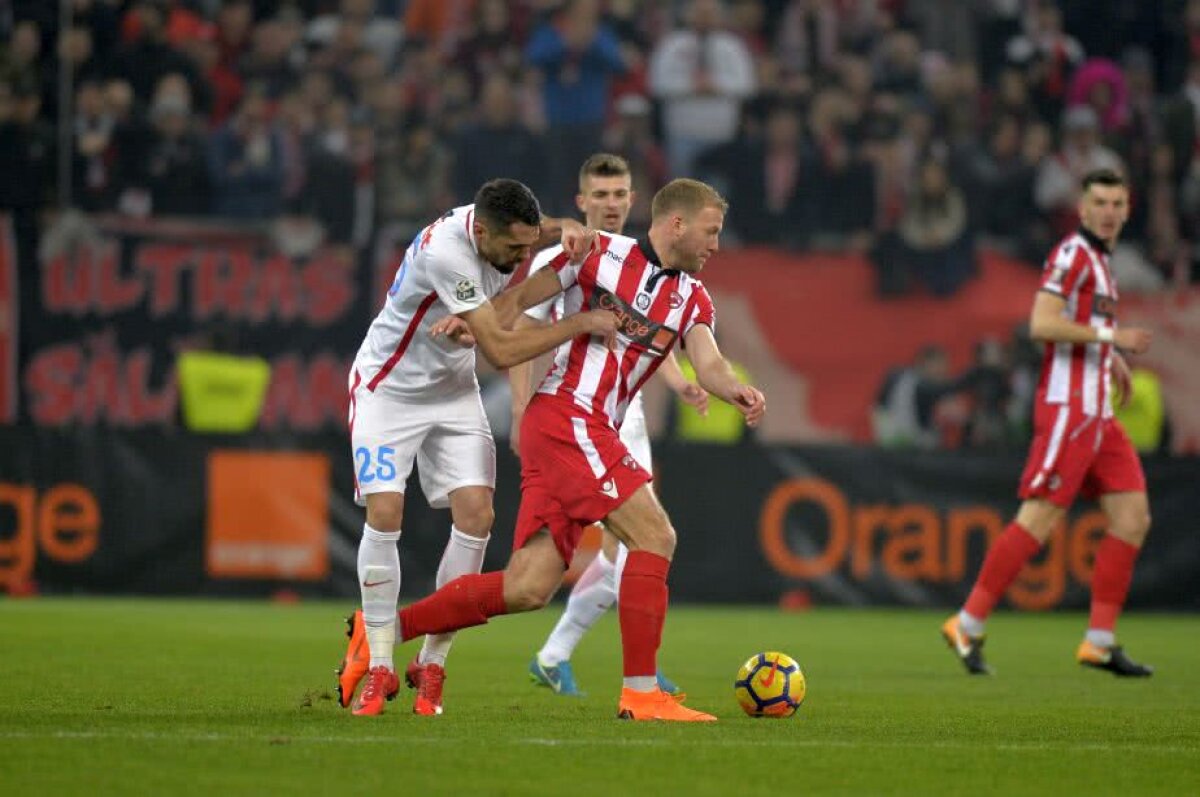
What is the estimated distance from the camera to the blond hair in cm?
785

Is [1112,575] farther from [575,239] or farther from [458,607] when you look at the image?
[575,239]

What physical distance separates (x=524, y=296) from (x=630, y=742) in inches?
76.3

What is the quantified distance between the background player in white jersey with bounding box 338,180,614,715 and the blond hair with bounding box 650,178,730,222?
367 millimetres

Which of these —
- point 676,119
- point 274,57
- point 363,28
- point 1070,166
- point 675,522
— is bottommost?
point 675,522

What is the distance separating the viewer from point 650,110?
19.4m

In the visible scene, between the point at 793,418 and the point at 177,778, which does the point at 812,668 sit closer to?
the point at 177,778

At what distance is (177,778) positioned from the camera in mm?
5777

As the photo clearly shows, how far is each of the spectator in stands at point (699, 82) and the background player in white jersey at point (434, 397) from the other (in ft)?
35.8

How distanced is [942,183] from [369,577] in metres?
11.7

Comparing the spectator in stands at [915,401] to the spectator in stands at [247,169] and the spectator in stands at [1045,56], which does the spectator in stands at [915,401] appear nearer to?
the spectator in stands at [1045,56]

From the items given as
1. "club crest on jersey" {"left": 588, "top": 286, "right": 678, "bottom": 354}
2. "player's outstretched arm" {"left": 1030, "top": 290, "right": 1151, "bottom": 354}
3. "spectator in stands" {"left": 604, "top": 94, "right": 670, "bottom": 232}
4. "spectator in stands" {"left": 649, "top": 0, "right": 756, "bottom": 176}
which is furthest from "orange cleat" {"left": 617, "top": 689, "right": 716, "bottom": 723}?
"spectator in stands" {"left": 649, "top": 0, "right": 756, "bottom": 176}

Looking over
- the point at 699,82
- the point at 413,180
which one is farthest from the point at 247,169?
the point at 699,82

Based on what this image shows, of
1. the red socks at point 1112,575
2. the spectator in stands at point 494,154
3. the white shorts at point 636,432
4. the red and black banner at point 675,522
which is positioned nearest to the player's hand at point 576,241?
the white shorts at point 636,432

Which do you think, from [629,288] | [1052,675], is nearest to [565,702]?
[629,288]
